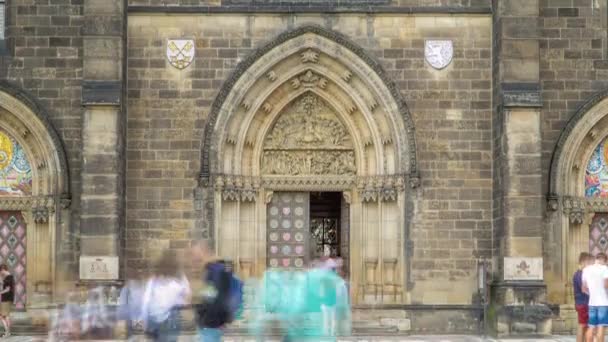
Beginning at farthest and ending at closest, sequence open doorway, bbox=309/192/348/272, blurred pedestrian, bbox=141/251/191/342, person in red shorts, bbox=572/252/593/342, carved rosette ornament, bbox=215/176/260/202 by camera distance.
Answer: open doorway, bbox=309/192/348/272
carved rosette ornament, bbox=215/176/260/202
person in red shorts, bbox=572/252/593/342
blurred pedestrian, bbox=141/251/191/342

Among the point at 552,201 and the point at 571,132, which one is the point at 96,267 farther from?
the point at 571,132

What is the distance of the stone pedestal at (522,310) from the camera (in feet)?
83.8

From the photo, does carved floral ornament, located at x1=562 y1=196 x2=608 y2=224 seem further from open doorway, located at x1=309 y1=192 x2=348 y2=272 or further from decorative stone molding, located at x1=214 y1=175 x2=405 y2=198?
open doorway, located at x1=309 y1=192 x2=348 y2=272

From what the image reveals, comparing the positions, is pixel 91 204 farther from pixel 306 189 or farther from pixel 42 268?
pixel 306 189

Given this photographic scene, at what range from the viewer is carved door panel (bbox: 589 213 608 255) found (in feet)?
92.1

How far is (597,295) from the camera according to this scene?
68.1 ft

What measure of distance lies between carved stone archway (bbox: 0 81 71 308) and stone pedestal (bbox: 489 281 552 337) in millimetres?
9354

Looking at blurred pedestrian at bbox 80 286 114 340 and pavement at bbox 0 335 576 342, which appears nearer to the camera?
blurred pedestrian at bbox 80 286 114 340

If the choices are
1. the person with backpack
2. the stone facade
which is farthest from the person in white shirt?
the person with backpack

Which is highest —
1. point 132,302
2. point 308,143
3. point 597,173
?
point 308,143

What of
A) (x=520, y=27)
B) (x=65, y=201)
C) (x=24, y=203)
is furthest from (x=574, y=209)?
(x=24, y=203)

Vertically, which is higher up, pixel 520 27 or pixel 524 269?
pixel 520 27

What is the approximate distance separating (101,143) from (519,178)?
864cm

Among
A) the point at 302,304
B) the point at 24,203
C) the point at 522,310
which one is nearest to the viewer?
the point at 302,304
